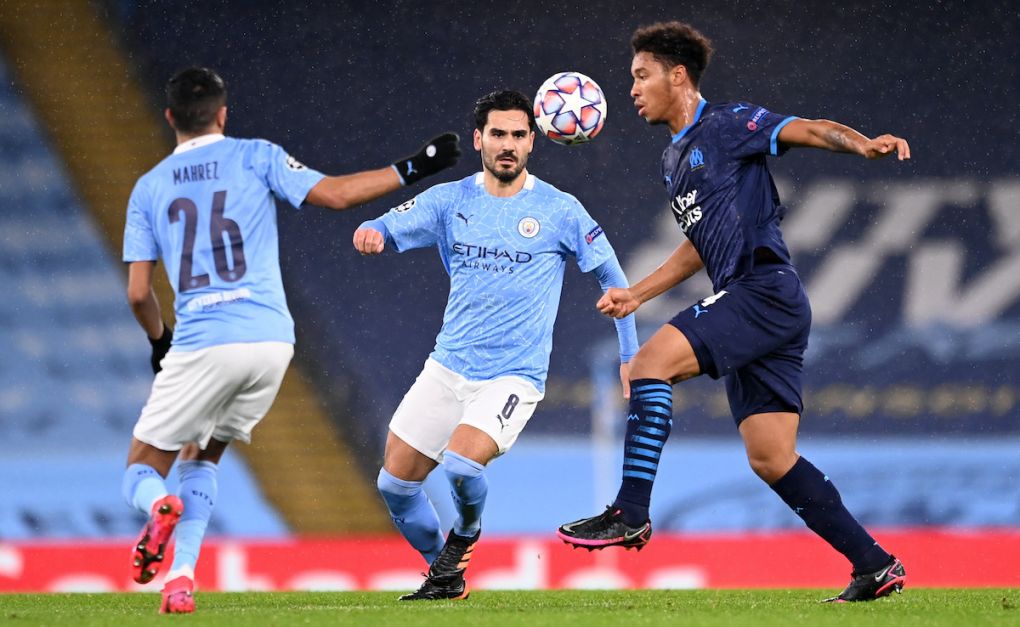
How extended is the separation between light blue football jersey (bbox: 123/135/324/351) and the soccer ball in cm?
132

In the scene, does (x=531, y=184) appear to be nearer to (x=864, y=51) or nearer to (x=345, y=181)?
(x=345, y=181)

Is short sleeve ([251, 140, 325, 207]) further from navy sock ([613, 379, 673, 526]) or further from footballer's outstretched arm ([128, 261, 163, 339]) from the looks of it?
navy sock ([613, 379, 673, 526])

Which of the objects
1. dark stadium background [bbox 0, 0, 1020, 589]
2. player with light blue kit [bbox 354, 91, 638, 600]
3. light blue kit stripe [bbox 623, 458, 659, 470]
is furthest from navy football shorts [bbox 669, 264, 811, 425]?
dark stadium background [bbox 0, 0, 1020, 589]

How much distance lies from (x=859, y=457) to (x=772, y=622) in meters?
6.25

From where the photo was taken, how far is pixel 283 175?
4.31m

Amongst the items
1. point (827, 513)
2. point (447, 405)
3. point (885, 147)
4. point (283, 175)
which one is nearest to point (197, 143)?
point (283, 175)

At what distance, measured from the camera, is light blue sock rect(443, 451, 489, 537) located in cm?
494

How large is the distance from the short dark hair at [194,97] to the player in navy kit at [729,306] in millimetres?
1348

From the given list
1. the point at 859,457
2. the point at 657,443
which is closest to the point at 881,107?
the point at 859,457

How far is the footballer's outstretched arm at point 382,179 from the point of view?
167 inches

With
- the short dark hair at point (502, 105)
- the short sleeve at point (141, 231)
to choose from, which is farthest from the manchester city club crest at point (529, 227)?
the short sleeve at point (141, 231)

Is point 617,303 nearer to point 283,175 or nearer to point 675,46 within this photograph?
point 675,46

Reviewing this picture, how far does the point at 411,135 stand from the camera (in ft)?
34.3

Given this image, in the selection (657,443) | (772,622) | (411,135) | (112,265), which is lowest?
(772,622)
